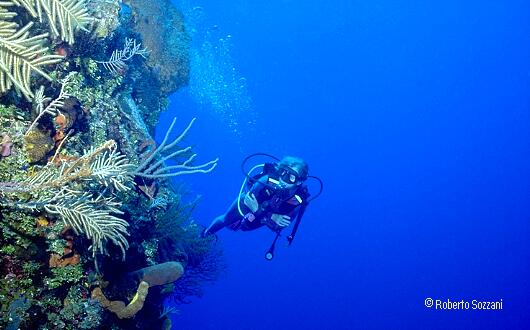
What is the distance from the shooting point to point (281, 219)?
705cm

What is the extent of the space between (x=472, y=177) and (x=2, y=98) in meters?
113

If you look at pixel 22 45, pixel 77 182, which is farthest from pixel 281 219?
pixel 22 45

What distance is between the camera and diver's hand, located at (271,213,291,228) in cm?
699

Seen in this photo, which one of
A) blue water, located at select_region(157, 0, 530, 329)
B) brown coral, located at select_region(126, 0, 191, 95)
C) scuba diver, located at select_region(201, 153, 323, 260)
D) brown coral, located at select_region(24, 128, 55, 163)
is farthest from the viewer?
blue water, located at select_region(157, 0, 530, 329)

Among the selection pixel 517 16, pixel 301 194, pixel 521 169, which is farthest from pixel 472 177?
pixel 301 194

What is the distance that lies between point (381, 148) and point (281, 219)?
103749mm

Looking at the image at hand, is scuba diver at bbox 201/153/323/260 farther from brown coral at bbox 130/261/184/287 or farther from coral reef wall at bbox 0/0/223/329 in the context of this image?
brown coral at bbox 130/261/184/287

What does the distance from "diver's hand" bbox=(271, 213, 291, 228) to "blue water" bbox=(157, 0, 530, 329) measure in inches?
1970

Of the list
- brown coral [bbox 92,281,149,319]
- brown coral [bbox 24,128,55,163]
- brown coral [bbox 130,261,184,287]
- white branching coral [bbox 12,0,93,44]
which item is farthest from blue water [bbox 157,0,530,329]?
white branching coral [bbox 12,0,93,44]

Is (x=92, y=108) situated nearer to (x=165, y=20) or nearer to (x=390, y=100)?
(x=165, y=20)

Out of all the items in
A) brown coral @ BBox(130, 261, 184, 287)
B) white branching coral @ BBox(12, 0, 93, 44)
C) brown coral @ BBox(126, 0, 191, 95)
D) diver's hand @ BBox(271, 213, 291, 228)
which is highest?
brown coral @ BBox(126, 0, 191, 95)

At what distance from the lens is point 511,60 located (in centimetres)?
10550

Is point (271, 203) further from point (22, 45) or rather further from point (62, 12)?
point (22, 45)

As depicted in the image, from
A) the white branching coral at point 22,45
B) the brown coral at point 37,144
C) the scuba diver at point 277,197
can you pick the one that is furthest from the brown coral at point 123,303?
the scuba diver at point 277,197
